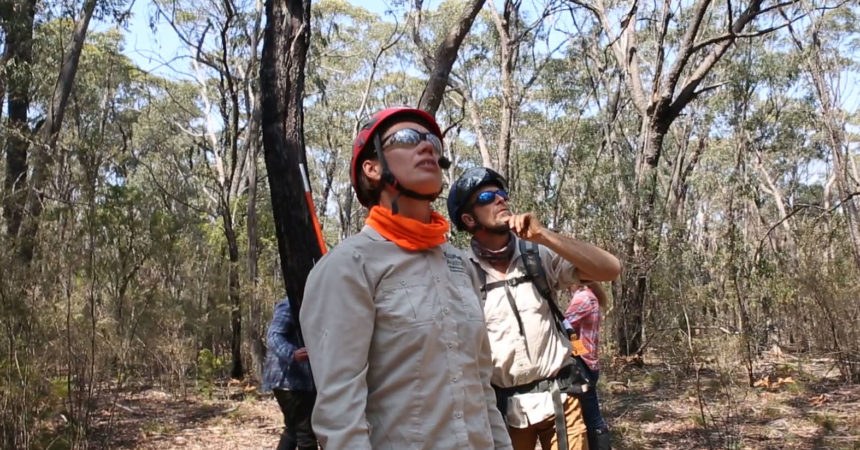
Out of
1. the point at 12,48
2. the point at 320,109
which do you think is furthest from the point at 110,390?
the point at 320,109

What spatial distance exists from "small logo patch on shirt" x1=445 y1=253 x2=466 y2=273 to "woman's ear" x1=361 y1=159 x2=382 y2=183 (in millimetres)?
255

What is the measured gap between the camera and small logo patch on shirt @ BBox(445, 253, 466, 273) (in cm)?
168

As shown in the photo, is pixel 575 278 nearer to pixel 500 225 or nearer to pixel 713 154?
pixel 500 225

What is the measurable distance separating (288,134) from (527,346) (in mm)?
1573

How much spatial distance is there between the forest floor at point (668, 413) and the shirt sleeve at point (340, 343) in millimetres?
3990

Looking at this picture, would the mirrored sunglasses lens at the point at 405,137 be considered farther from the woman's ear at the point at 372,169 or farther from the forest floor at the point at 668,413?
the forest floor at the point at 668,413

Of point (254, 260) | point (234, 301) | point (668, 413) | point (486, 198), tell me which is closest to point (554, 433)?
point (486, 198)

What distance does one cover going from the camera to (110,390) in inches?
216

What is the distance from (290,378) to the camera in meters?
4.29

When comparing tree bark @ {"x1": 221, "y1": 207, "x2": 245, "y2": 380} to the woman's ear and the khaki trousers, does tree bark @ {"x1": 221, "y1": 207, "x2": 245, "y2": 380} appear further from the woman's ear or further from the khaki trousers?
the woman's ear

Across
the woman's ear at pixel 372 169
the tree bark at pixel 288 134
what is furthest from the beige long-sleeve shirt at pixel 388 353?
the tree bark at pixel 288 134

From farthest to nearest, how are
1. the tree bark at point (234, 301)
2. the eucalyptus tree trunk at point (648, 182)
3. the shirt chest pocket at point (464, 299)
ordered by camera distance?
the tree bark at point (234, 301) < the eucalyptus tree trunk at point (648, 182) < the shirt chest pocket at point (464, 299)

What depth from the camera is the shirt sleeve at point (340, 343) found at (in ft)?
4.40

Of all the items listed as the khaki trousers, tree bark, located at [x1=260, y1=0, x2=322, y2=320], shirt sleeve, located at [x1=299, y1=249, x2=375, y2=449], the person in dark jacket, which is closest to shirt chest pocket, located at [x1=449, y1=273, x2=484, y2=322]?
shirt sleeve, located at [x1=299, y1=249, x2=375, y2=449]
